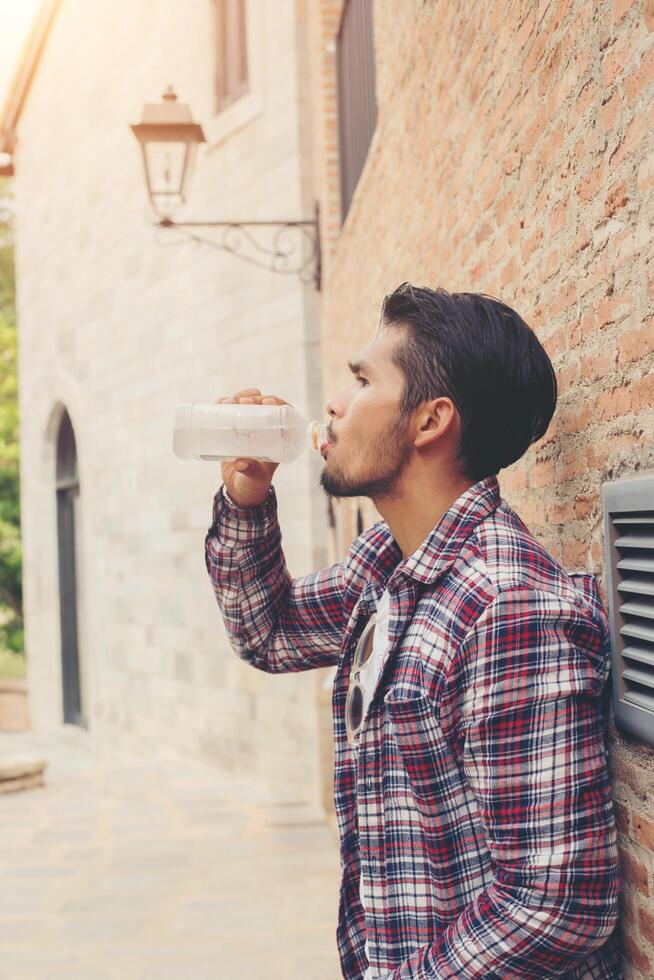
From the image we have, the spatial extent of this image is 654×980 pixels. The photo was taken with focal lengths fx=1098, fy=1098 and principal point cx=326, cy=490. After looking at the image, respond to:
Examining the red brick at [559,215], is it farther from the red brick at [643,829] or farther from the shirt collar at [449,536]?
the red brick at [643,829]

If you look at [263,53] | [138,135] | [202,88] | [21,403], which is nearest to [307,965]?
[138,135]

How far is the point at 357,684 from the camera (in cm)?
197

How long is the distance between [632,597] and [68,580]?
12056mm

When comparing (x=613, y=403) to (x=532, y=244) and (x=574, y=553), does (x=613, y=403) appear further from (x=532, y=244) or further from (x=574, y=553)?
(x=532, y=244)

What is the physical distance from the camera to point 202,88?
9258mm

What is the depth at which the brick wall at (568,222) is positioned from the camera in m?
1.81

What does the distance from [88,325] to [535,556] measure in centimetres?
1067

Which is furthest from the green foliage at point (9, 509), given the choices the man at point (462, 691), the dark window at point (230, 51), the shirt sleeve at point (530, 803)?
the shirt sleeve at point (530, 803)

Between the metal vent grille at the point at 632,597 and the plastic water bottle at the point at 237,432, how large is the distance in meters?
0.70

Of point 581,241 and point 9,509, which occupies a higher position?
point 581,241

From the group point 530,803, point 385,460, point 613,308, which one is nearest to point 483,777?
point 530,803

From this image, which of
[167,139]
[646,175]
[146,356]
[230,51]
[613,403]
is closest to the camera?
[646,175]

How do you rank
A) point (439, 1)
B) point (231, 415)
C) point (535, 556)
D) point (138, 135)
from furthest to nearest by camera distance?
point (138, 135), point (439, 1), point (231, 415), point (535, 556)

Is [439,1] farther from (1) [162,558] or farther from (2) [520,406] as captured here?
(1) [162,558]
